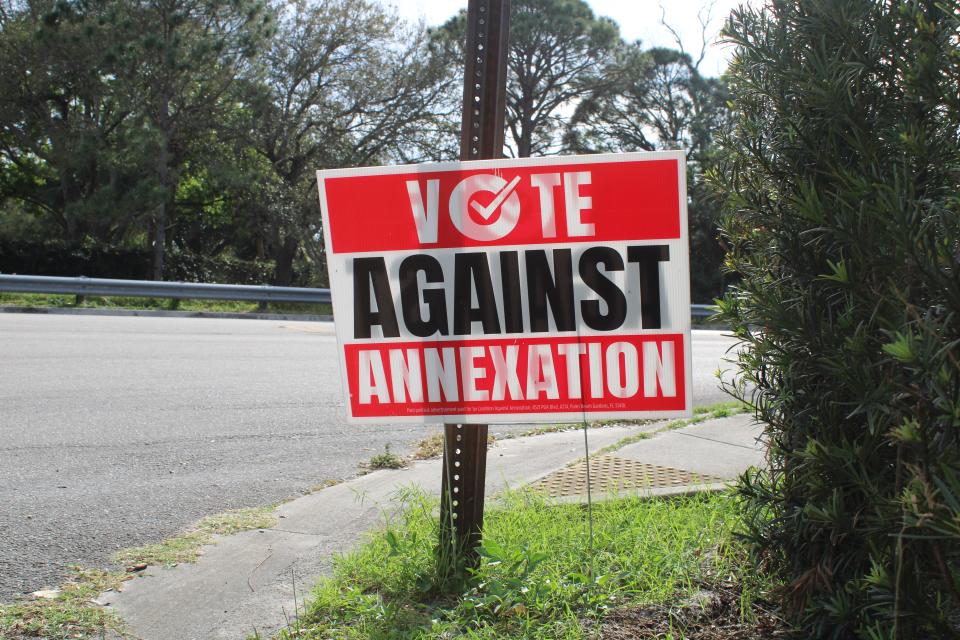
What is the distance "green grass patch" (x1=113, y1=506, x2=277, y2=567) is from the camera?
360 centimetres

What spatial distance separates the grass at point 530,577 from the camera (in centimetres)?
274

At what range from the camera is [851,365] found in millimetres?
2082

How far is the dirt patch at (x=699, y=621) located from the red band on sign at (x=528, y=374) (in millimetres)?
669

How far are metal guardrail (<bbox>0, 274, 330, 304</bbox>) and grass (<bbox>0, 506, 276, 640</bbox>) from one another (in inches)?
513

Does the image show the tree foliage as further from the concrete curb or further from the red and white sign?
the red and white sign

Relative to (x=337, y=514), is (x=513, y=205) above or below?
above

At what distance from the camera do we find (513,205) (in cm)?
298

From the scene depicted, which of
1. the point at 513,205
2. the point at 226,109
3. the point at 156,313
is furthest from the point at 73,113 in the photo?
the point at 513,205

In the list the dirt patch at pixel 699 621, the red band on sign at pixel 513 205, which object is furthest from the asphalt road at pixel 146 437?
the dirt patch at pixel 699 621

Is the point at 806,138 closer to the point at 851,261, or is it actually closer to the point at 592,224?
the point at 851,261

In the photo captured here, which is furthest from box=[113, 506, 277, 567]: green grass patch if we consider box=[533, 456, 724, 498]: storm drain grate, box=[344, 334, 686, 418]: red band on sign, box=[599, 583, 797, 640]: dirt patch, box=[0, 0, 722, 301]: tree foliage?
box=[0, 0, 722, 301]: tree foliage

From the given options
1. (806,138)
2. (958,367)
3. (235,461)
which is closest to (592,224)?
(806,138)

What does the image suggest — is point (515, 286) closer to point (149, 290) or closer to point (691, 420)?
point (691, 420)

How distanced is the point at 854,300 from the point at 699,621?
1.19 metres
